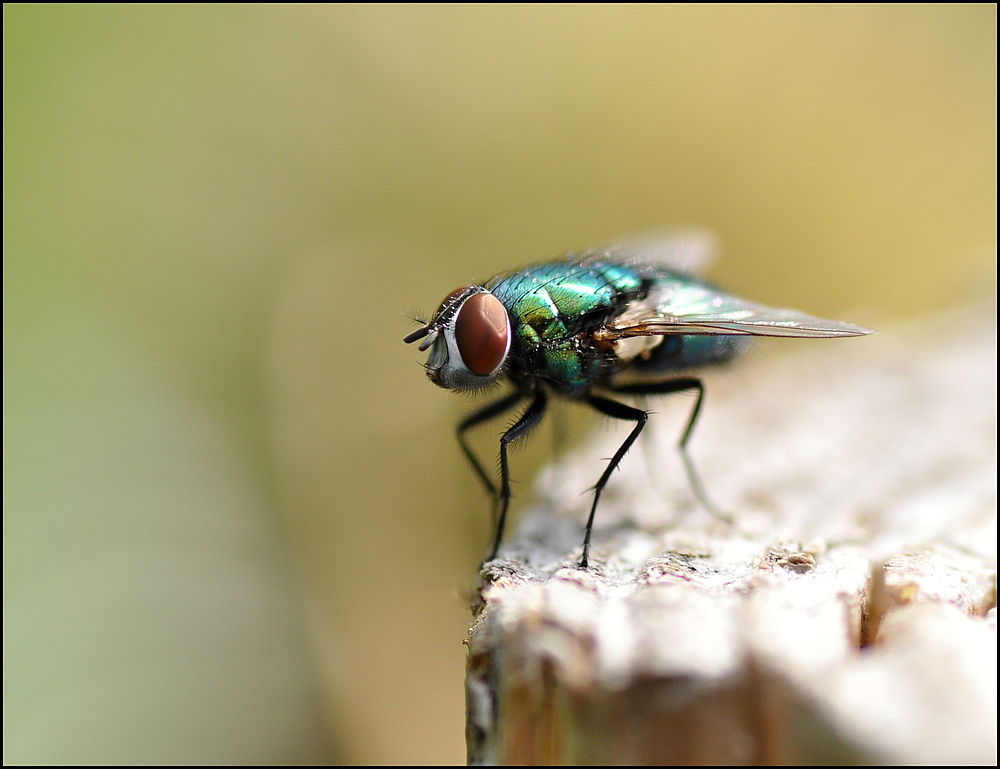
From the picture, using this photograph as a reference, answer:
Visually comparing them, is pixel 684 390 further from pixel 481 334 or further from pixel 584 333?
pixel 481 334

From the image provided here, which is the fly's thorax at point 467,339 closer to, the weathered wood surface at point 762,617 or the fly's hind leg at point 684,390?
the weathered wood surface at point 762,617

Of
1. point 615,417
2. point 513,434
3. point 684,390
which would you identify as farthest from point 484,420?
point 684,390

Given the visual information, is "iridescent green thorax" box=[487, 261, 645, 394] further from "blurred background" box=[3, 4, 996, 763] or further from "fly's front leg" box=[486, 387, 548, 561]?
"blurred background" box=[3, 4, 996, 763]

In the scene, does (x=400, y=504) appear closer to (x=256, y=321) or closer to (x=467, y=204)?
(x=256, y=321)

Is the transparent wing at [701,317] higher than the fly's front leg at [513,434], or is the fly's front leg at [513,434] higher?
the transparent wing at [701,317]

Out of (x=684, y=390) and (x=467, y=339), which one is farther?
(x=684, y=390)

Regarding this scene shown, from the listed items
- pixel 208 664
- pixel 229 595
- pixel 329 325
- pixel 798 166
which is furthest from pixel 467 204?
pixel 208 664

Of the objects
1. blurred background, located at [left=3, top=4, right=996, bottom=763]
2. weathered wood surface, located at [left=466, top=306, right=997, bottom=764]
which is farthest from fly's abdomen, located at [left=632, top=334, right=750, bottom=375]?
blurred background, located at [left=3, top=4, right=996, bottom=763]

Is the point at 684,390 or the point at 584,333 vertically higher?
the point at 584,333

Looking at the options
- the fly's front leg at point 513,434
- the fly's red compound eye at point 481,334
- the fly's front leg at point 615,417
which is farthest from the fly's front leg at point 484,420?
the fly's red compound eye at point 481,334
